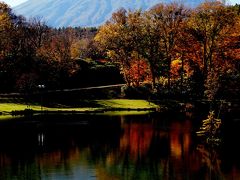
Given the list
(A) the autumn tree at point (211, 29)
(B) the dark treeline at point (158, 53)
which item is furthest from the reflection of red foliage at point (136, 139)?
(A) the autumn tree at point (211, 29)

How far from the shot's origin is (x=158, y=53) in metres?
114

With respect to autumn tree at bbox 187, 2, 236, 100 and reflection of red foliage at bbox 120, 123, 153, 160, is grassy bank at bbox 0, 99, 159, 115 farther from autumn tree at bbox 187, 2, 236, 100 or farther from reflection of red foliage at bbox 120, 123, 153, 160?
reflection of red foliage at bbox 120, 123, 153, 160

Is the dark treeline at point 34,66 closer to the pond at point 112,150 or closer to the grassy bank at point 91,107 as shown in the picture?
the grassy bank at point 91,107

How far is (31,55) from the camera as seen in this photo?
4786 inches

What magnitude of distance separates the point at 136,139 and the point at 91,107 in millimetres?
36035

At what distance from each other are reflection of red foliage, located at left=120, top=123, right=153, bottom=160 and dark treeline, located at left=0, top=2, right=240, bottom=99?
3452 cm

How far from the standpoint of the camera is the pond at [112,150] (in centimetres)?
4391

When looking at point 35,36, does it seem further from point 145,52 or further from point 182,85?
point 182,85

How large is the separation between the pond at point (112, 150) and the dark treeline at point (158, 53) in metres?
28.1

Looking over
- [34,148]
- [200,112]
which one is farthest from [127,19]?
[34,148]

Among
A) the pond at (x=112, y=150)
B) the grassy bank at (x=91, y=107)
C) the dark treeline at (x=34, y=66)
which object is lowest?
the pond at (x=112, y=150)

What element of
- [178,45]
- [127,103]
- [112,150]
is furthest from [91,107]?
[112,150]

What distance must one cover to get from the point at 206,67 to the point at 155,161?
6389 cm

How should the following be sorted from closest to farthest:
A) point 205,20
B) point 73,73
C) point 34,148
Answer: point 34,148 < point 205,20 < point 73,73
